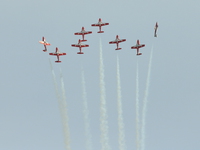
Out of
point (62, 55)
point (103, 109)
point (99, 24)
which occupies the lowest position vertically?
point (103, 109)

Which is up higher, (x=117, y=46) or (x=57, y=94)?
(x=117, y=46)

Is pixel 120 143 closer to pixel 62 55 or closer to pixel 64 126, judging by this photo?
pixel 64 126

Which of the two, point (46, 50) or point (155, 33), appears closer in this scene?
point (155, 33)

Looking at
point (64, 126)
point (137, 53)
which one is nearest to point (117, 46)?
point (137, 53)

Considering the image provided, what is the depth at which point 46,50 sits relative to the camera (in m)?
129

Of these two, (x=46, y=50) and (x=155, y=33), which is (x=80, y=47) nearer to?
(x=46, y=50)

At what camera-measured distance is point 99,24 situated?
129125 mm

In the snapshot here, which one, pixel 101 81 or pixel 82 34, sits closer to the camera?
pixel 101 81

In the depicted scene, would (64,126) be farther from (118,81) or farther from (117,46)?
(117,46)

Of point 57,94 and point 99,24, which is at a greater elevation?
point 99,24

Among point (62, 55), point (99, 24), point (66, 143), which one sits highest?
point (99, 24)

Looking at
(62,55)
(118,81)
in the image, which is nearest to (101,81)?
(118,81)

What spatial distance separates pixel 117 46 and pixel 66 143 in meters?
30.2

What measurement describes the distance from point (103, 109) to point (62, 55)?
1961cm
